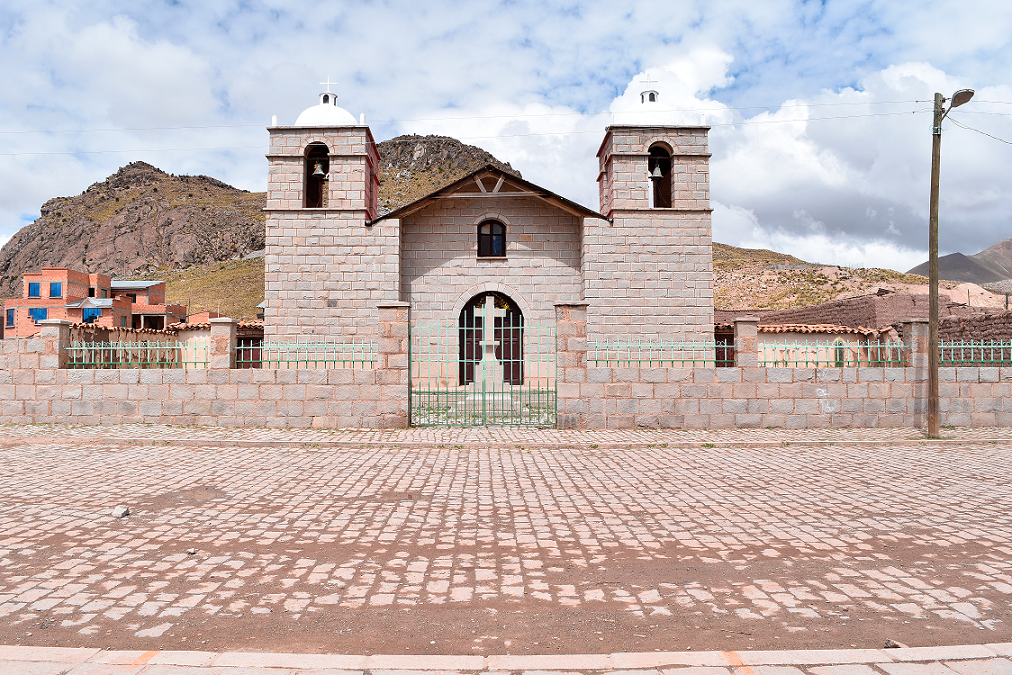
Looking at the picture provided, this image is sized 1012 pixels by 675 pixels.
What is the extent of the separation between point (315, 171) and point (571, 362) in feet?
37.9

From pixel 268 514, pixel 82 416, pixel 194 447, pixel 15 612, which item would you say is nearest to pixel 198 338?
pixel 82 416

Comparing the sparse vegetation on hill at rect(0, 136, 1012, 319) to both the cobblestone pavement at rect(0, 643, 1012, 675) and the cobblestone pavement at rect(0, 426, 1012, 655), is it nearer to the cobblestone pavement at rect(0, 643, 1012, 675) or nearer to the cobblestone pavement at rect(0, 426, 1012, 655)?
the cobblestone pavement at rect(0, 426, 1012, 655)

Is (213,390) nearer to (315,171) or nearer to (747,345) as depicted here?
(315,171)

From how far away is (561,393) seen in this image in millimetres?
11031

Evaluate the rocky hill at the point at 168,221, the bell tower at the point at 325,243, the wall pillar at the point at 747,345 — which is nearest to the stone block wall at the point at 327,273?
the bell tower at the point at 325,243

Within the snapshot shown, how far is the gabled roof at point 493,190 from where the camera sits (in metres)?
18.2

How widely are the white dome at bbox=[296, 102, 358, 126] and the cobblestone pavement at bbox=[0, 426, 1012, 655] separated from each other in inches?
508

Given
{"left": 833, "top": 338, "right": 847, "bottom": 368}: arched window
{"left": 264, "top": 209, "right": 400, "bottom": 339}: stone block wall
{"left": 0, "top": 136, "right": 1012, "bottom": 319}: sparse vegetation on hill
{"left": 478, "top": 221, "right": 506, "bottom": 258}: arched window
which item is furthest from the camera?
{"left": 0, "top": 136, "right": 1012, "bottom": 319}: sparse vegetation on hill

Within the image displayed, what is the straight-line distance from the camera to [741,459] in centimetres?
845

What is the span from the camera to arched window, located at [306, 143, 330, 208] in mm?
18391

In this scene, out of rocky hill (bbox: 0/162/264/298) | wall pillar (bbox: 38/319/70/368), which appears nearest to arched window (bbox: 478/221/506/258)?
wall pillar (bbox: 38/319/70/368)

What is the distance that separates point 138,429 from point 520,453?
7.02 m

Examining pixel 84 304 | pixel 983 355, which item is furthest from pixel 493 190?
pixel 84 304

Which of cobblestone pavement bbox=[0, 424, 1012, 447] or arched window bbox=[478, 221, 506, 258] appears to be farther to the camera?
arched window bbox=[478, 221, 506, 258]
